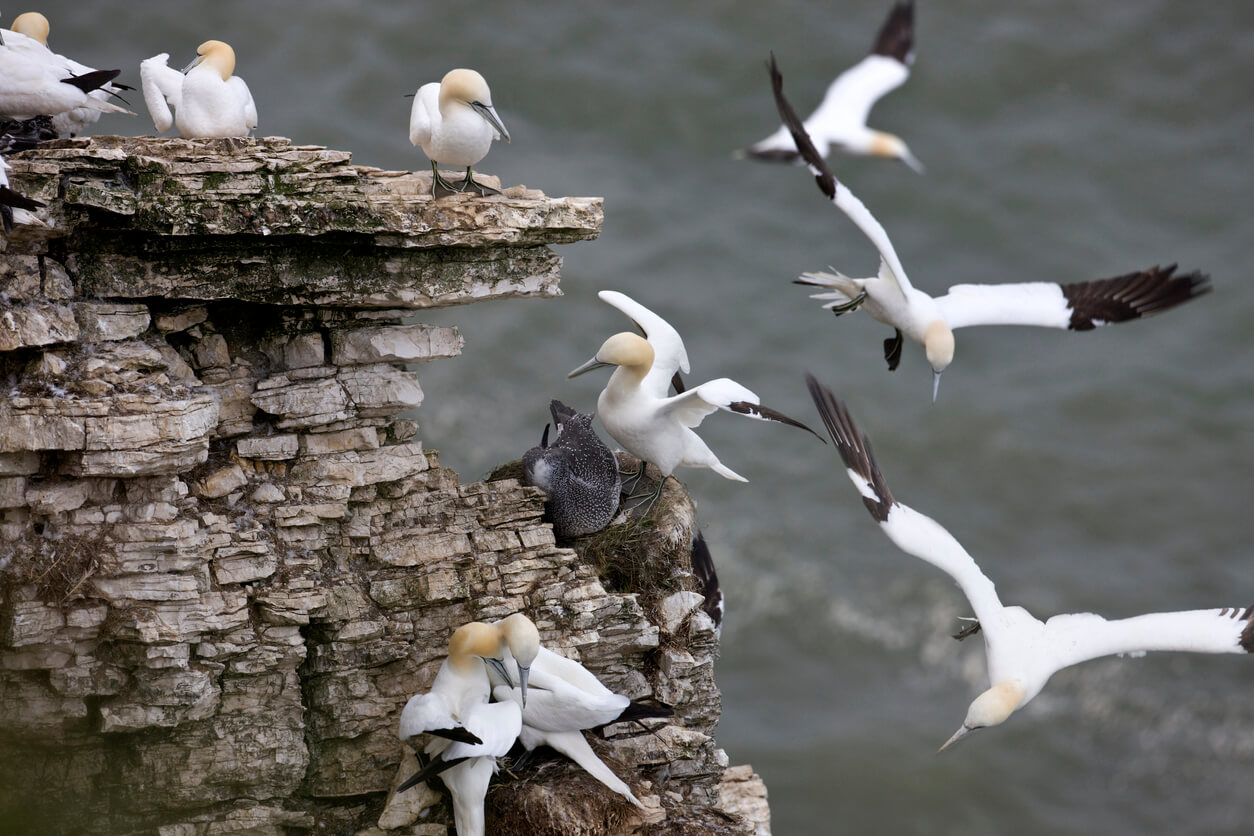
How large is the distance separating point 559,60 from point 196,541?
21.5 meters

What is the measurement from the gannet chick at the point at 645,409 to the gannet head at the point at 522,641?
161 cm

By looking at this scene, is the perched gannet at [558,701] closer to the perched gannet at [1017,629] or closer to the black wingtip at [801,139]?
the perched gannet at [1017,629]

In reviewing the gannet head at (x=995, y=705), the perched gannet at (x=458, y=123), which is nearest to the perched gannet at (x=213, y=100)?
the perched gannet at (x=458, y=123)

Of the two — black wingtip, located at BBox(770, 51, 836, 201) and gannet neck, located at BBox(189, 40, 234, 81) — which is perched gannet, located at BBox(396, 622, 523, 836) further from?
gannet neck, located at BBox(189, 40, 234, 81)

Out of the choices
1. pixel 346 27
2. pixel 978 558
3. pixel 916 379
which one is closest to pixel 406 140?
pixel 346 27

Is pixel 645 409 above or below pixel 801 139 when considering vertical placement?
below

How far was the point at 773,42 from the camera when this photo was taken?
2736cm

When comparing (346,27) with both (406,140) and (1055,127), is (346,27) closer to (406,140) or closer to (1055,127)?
(406,140)

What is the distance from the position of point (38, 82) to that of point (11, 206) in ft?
3.51

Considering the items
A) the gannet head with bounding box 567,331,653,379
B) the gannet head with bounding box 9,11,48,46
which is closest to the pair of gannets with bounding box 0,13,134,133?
the gannet head with bounding box 9,11,48,46

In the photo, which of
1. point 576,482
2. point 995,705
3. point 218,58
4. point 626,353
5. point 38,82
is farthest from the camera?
point 576,482

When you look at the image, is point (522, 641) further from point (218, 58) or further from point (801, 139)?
point (218, 58)

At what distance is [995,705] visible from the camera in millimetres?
7602

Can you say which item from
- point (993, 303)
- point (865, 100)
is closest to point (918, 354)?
point (865, 100)
